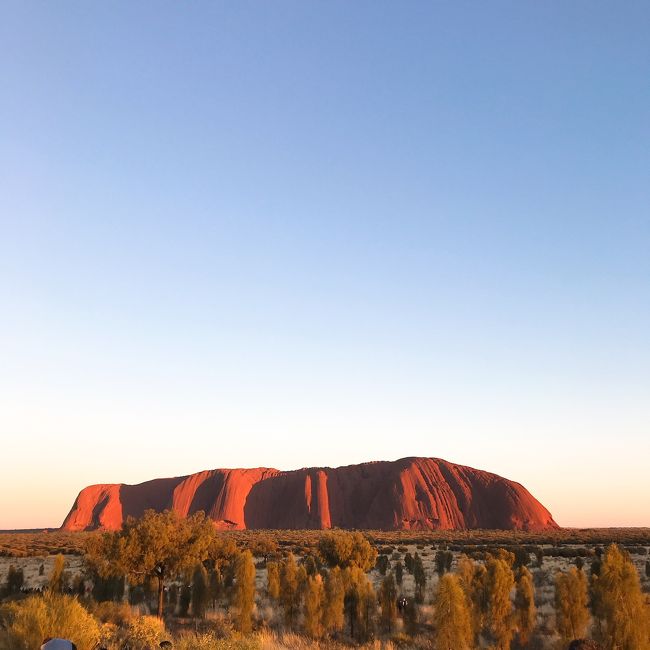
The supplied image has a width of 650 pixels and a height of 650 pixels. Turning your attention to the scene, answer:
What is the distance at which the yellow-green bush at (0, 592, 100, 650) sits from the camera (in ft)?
42.1

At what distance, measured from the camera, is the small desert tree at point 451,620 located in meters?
15.2

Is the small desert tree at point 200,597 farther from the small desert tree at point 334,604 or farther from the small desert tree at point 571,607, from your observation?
the small desert tree at point 571,607

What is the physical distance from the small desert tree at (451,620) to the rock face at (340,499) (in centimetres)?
10590

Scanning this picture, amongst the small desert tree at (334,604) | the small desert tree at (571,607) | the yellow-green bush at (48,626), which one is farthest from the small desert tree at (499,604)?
the yellow-green bush at (48,626)

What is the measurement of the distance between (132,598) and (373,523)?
326 feet

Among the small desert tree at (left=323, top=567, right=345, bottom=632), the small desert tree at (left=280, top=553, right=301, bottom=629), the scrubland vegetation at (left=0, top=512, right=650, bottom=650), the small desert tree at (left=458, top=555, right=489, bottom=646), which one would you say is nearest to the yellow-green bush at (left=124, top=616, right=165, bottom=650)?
the scrubland vegetation at (left=0, top=512, right=650, bottom=650)

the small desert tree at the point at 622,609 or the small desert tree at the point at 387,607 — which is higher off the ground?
the small desert tree at the point at 622,609

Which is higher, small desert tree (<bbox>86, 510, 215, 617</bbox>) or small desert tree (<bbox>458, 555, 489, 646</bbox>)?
small desert tree (<bbox>86, 510, 215, 617</bbox>)

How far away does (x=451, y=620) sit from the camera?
50.0ft

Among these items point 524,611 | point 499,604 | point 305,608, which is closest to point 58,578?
point 305,608

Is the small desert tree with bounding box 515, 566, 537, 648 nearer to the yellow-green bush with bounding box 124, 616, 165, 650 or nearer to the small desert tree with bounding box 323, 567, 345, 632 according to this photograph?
the small desert tree with bounding box 323, 567, 345, 632

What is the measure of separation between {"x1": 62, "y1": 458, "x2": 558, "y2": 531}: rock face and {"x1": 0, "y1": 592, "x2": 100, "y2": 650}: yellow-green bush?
357 ft

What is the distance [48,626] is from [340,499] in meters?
123

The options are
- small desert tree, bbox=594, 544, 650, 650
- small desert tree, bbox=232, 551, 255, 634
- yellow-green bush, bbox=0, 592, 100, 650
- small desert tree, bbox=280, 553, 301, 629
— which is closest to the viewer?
yellow-green bush, bbox=0, 592, 100, 650
